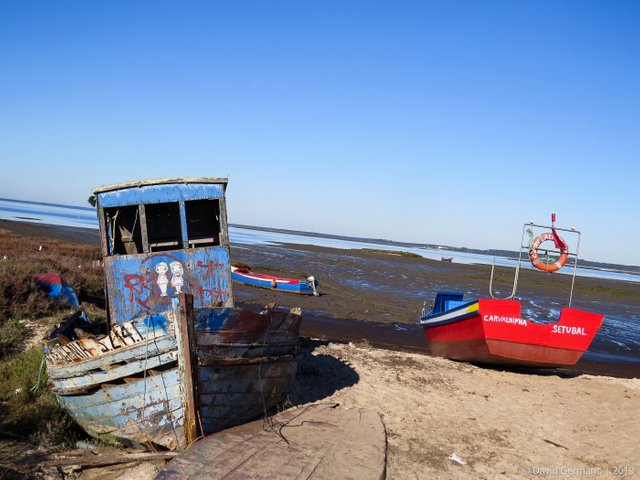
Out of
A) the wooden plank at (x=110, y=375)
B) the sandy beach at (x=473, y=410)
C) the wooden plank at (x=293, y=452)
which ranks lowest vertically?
the sandy beach at (x=473, y=410)

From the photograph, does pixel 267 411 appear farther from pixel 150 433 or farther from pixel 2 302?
pixel 2 302

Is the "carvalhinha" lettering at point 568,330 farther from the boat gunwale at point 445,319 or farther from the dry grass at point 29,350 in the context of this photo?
the dry grass at point 29,350

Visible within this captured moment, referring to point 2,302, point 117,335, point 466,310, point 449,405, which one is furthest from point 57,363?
point 466,310

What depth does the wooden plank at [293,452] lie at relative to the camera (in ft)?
17.0

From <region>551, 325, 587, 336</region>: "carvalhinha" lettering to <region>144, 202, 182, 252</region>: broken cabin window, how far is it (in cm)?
834

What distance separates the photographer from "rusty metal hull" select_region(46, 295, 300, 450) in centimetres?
558

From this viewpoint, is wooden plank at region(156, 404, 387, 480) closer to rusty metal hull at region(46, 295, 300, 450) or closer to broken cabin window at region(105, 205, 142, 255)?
rusty metal hull at region(46, 295, 300, 450)

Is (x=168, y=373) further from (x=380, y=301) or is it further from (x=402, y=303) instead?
(x=402, y=303)

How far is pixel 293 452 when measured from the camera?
19.0 ft

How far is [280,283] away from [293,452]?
15567 millimetres

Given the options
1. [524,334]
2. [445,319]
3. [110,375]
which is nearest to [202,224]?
[110,375]

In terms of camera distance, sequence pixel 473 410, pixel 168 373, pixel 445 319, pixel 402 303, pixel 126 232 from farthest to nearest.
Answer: pixel 402 303, pixel 445 319, pixel 126 232, pixel 473 410, pixel 168 373

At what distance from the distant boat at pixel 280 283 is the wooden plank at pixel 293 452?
13.5 metres

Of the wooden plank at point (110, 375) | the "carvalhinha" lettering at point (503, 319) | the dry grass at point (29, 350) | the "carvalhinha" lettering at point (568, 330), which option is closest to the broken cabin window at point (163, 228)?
the dry grass at point (29, 350)
